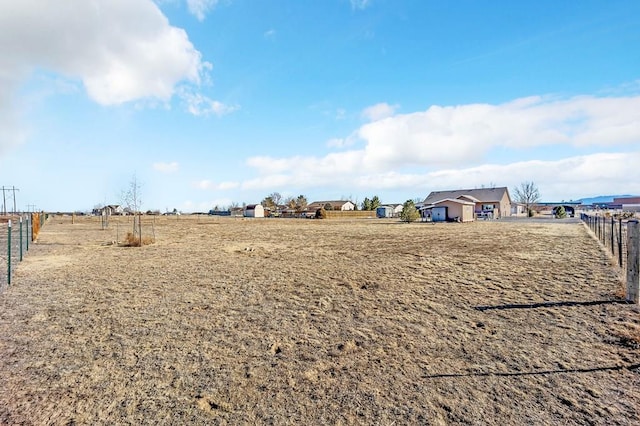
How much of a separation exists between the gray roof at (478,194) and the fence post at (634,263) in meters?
63.1

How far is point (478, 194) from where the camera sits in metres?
67.7

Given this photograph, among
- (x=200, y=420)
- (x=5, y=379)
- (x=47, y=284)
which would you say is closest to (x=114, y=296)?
(x=47, y=284)

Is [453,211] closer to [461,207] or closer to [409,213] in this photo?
[461,207]

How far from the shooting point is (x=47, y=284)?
8.27 metres

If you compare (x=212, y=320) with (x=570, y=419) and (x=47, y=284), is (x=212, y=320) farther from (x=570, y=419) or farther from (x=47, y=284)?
(x=47, y=284)

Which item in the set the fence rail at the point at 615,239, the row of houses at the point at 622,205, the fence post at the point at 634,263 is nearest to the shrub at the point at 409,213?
the fence rail at the point at 615,239

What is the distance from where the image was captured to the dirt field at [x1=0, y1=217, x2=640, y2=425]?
3.26 m

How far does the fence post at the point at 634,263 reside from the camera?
618cm

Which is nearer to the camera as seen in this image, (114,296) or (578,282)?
(114,296)

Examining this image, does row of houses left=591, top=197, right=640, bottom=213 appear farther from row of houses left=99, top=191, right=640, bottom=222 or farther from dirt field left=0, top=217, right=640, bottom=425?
dirt field left=0, top=217, right=640, bottom=425

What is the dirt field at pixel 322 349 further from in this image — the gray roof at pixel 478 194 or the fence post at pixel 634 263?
the gray roof at pixel 478 194

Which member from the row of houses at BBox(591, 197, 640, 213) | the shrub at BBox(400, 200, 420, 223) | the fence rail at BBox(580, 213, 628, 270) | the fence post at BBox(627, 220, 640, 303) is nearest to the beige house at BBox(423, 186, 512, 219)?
the shrub at BBox(400, 200, 420, 223)

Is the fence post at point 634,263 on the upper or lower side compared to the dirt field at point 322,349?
upper

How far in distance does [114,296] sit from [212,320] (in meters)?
2.94
